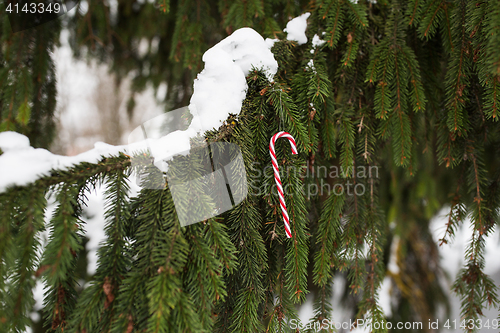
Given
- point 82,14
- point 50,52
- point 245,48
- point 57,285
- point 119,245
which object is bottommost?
point 57,285

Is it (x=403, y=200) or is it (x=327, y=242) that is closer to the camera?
(x=327, y=242)

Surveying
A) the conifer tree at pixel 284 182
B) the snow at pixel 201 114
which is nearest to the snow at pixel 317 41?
the conifer tree at pixel 284 182

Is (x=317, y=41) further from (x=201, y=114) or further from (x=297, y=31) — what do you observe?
(x=201, y=114)

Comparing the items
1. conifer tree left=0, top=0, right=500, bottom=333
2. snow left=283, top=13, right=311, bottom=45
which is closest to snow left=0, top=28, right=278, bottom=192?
conifer tree left=0, top=0, right=500, bottom=333

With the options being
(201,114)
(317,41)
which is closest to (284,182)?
(201,114)

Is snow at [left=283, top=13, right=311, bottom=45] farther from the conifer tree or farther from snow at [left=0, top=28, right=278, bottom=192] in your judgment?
snow at [left=0, top=28, right=278, bottom=192]

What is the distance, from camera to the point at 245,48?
976 mm

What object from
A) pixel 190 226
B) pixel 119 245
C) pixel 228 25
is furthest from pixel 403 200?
pixel 119 245

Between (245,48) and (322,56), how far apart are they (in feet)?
1.14

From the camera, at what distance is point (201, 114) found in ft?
2.90

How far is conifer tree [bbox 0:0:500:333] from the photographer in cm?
67

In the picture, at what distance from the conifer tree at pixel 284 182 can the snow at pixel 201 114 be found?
0.12 ft

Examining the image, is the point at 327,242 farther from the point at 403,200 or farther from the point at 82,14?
the point at 82,14

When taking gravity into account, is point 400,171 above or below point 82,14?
below
